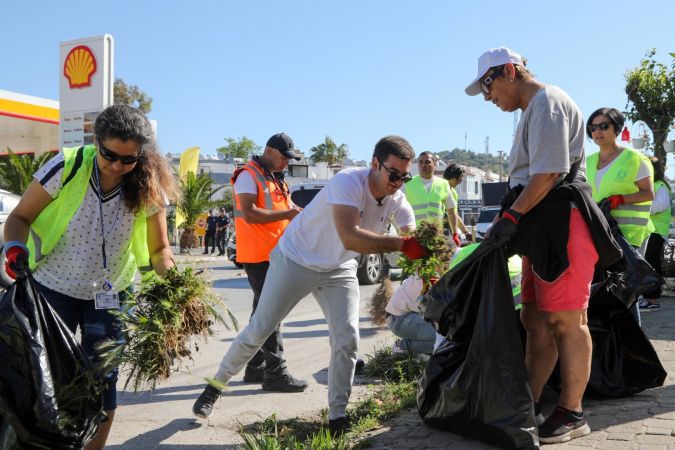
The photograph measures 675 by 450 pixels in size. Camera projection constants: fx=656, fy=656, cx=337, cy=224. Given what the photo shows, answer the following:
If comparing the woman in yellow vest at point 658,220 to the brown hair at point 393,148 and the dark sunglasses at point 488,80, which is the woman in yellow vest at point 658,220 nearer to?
the dark sunglasses at point 488,80

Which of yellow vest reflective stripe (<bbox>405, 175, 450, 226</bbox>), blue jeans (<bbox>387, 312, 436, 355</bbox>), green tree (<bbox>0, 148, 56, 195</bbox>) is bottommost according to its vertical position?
blue jeans (<bbox>387, 312, 436, 355</bbox>)

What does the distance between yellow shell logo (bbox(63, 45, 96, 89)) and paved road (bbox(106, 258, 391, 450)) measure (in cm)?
1520

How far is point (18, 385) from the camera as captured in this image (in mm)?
2498

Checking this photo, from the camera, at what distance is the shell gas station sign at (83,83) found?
1934cm

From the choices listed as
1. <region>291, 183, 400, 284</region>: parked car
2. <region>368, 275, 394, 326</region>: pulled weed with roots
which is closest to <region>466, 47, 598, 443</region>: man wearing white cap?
<region>368, 275, 394, 326</region>: pulled weed with roots

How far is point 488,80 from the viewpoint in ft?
11.9

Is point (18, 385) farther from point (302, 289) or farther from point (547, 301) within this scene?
point (547, 301)

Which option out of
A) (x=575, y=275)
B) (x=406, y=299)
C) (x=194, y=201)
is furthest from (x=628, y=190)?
(x=194, y=201)

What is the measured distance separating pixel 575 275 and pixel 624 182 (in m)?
2.32

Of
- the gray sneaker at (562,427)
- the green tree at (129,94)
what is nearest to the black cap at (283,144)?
the gray sneaker at (562,427)

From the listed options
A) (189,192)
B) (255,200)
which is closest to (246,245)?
(255,200)

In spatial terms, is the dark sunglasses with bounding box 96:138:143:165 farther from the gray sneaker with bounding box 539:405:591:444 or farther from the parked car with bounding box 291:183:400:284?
the parked car with bounding box 291:183:400:284

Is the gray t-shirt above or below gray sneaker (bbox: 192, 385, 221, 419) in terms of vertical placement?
above

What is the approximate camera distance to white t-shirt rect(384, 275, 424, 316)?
5133 millimetres
